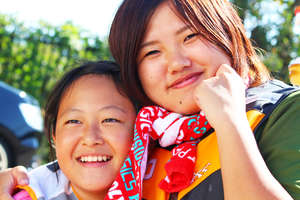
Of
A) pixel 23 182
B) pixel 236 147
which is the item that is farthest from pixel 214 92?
pixel 23 182

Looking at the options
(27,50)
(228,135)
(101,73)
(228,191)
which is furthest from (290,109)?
(27,50)

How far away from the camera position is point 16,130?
4.78 m

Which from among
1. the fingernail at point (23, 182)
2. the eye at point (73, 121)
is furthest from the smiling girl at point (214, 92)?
the fingernail at point (23, 182)

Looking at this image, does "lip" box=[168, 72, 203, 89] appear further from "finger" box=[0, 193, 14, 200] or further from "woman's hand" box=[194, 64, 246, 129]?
"finger" box=[0, 193, 14, 200]

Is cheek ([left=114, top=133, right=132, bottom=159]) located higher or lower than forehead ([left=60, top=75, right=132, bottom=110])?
lower

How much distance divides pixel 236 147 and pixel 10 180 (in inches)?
59.6

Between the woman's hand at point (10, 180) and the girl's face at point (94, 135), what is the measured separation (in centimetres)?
28

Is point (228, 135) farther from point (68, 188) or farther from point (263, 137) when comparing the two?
point (68, 188)

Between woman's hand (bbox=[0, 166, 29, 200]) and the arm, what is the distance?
131 centimetres

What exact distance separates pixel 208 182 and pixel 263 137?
0.29m

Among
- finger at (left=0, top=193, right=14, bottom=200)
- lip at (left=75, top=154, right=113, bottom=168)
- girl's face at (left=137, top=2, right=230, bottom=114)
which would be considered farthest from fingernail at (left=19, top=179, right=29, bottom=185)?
girl's face at (left=137, top=2, right=230, bottom=114)

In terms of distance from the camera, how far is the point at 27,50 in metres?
7.47

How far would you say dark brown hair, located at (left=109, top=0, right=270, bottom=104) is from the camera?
6.40 ft

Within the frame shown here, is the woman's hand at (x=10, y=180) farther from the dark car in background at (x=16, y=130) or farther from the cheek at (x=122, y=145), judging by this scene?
the dark car in background at (x=16, y=130)
